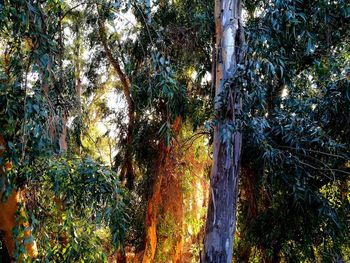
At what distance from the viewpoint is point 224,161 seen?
10.5ft

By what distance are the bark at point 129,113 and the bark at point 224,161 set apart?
2.15m

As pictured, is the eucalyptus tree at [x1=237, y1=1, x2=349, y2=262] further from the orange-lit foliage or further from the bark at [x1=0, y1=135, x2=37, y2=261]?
the bark at [x1=0, y1=135, x2=37, y2=261]

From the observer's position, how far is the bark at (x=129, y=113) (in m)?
5.28

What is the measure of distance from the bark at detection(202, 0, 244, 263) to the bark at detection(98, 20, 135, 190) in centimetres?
215

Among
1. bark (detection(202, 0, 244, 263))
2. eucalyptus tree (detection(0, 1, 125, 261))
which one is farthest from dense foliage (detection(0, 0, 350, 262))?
bark (detection(202, 0, 244, 263))

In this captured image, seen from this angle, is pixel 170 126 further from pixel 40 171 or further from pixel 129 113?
pixel 129 113

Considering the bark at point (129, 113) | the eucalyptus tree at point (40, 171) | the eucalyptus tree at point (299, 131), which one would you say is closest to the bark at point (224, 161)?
the eucalyptus tree at point (299, 131)

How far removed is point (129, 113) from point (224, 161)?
2.79 meters

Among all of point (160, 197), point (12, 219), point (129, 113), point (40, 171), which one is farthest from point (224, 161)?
point (129, 113)

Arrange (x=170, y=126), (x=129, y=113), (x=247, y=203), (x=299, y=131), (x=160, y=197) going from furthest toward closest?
(x=129, y=113) → (x=160, y=197) → (x=247, y=203) → (x=170, y=126) → (x=299, y=131)

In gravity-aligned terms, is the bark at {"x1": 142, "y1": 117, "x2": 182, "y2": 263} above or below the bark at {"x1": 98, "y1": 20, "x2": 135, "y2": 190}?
below

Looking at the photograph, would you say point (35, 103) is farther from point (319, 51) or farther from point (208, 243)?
point (319, 51)

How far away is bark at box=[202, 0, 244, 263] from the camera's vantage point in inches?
122

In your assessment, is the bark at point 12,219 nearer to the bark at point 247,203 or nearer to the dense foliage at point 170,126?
the dense foliage at point 170,126
